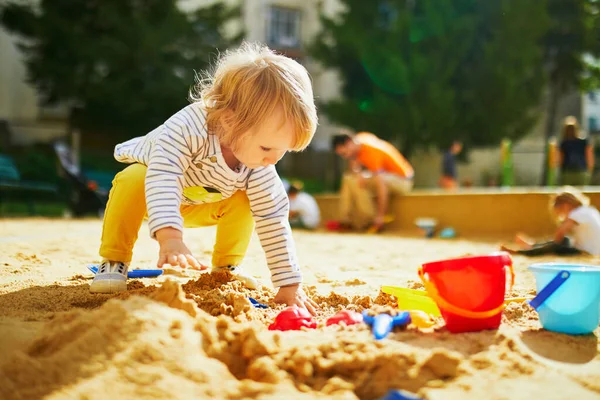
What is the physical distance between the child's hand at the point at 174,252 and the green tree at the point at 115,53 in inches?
444

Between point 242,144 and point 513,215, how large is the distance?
207 inches

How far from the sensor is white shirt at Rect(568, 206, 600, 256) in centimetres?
440

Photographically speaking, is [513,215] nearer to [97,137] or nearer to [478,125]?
[478,125]

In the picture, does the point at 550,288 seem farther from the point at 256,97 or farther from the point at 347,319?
the point at 256,97

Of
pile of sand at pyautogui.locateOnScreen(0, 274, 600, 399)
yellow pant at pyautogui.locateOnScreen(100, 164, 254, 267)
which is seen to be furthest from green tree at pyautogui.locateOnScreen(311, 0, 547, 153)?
pile of sand at pyautogui.locateOnScreen(0, 274, 600, 399)

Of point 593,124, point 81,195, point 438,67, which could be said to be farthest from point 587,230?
point 593,124

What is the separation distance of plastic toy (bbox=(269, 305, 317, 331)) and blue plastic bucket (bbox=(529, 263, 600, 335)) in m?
0.70

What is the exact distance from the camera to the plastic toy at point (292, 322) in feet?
6.02

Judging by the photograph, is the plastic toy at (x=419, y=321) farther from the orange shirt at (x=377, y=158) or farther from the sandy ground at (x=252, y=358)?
the orange shirt at (x=377, y=158)

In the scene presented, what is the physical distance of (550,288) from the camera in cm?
183

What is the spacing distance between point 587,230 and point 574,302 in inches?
114

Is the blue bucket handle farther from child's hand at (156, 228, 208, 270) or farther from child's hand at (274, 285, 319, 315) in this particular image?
child's hand at (156, 228, 208, 270)

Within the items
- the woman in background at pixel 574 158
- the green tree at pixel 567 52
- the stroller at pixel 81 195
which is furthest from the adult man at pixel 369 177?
the green tree at pixel 567 52

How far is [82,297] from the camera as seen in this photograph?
7.41ft
